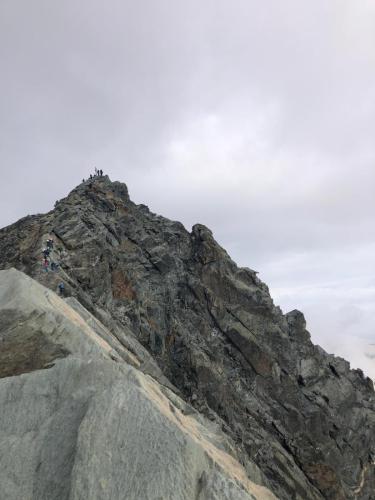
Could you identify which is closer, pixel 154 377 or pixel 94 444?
pixel 94 444

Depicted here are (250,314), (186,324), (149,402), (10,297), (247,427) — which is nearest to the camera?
(149,402)

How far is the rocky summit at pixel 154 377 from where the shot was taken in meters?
13.8

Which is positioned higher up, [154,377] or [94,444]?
[154,377]

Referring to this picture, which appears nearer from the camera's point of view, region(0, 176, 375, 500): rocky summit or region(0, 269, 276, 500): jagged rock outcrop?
region(0, 269, 276, 500): jagged rock outcrop

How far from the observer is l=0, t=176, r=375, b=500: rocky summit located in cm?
1377

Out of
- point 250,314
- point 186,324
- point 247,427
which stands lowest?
point 247,427

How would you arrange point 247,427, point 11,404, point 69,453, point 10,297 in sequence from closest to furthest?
Result: point 69,453 < point 11,404 < point 10,297 < point 247,427

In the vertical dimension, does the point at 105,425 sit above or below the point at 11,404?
above

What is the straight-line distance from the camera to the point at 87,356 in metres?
21.8

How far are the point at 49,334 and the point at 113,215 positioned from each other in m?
49.2

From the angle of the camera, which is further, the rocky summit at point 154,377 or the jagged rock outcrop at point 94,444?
the rocky summit at point 154,377

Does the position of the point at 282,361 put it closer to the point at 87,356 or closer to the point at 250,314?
the point at 250,314

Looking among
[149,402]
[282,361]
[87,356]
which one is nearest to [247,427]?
[282,361]

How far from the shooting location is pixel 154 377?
41.2m
